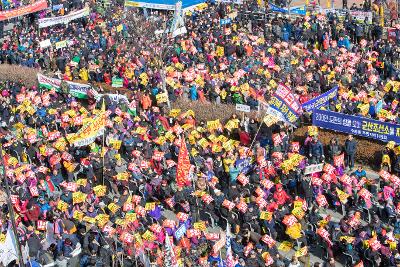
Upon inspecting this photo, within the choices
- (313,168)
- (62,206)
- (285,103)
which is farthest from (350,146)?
(62,206)

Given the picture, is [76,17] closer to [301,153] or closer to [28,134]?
[28,134]

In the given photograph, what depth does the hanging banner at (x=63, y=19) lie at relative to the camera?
134ft

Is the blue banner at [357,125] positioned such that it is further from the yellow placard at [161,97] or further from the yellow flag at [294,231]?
the yellow flag at [294,231]

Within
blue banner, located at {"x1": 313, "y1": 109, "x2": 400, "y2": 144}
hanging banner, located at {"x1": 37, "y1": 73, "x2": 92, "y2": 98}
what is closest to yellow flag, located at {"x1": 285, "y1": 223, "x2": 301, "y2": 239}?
blue banner, located at {"x1": 313, "y1": 109, "x2": 400, "y2": 144}

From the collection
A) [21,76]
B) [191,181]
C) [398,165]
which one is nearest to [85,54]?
[21,76]

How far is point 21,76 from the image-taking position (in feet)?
117

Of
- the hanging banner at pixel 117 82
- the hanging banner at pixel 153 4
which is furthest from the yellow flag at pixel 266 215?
the hanging banner at pixel 153 4

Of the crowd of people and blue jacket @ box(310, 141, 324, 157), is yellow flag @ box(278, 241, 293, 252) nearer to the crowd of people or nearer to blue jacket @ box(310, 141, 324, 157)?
→ the crowd of people

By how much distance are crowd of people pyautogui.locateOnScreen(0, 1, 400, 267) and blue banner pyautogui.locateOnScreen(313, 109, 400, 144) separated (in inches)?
22.8

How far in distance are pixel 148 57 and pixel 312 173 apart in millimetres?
13899

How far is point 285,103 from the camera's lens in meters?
24.6

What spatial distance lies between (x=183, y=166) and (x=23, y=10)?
27.0m

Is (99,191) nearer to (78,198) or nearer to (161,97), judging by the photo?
(78,198)

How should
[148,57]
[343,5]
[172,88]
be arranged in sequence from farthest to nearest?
1. [343,5]
2. [148,57]
3. [172,88]
